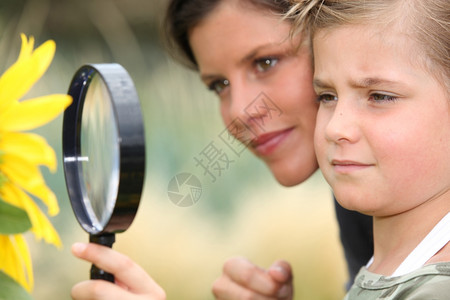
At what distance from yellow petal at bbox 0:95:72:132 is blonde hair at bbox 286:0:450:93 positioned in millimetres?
583

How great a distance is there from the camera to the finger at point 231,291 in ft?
4.84

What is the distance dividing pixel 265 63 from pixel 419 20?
0.44 m

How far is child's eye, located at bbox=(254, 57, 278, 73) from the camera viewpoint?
4.60 feet

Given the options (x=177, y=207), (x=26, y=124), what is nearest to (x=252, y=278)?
(x=26, y=124)

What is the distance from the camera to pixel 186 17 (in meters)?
1.53

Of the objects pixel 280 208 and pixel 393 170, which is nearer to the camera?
pixel 393 170

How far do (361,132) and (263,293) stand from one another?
57cm

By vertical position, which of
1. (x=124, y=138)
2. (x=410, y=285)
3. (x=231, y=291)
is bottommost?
(x=231, y=291)

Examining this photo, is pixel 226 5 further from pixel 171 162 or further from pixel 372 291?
pixel 171 162

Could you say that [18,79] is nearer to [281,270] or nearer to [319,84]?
[319,84]

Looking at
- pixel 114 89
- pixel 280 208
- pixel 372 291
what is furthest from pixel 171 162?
pixel 114 89

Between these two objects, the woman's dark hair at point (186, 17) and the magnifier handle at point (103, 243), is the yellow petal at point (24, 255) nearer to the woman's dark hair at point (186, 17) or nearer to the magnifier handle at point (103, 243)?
the magnifier handle at point (103, 243)

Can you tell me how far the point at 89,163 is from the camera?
3.16 feet

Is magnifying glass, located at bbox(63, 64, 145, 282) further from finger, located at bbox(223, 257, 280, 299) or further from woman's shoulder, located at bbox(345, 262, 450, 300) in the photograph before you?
finger, located at bbox(223, 257, 280, 299)
